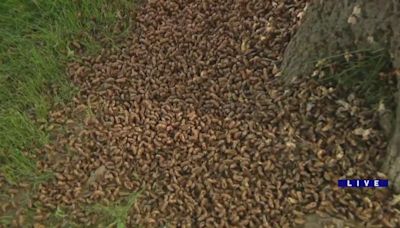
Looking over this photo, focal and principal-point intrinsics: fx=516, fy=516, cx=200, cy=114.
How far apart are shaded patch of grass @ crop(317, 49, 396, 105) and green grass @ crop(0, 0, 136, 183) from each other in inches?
69.1

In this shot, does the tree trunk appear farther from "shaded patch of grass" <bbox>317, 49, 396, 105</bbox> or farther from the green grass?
the green grass

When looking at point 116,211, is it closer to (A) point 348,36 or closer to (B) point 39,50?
(B) point 39,50

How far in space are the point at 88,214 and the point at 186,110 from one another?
963 mm

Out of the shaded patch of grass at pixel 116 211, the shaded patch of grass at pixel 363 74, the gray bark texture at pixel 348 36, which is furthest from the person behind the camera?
the shaded patch of grass at pixel 116 211

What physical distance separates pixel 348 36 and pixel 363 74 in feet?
0.83

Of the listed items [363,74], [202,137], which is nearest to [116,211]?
[202,137]

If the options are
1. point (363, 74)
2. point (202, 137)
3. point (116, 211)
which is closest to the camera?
point (363, 74)

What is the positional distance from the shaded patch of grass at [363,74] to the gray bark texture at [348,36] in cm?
5

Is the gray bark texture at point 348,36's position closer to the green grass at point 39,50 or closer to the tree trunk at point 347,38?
the tree trunk at point 347,38

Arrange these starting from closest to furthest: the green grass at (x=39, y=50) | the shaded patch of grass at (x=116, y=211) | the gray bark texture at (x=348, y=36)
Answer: the gray bark texture at (x=348, y=36) < the shaded patch of grass at (x=116, y=211) < the green grass at (x=39, y=50)

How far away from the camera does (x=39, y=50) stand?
420 cm

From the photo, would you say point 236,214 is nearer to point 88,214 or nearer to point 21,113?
point 88,214

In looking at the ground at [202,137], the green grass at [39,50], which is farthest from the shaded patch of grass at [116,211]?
the green grass at [39,50]

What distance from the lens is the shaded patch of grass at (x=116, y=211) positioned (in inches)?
128
